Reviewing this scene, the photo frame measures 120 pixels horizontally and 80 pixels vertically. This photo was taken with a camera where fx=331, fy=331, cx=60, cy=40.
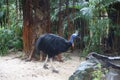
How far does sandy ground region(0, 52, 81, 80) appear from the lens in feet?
24.2

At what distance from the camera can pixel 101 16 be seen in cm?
1075

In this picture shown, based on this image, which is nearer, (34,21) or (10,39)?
(34,21)

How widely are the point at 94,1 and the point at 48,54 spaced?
115 inches

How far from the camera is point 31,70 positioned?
26.4 feet

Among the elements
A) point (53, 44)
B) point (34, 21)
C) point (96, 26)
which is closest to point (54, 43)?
point (53, 44)

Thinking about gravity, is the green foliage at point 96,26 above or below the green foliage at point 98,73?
above

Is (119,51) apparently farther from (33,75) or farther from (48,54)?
(33,75)

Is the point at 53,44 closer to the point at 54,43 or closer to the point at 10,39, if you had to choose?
the point at 54,43

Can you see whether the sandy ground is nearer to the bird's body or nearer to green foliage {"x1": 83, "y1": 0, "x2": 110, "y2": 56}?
the bird's body

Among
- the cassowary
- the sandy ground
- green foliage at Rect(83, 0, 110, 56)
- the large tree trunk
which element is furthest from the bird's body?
green foliage at Rect(83, 0, 110, 56)

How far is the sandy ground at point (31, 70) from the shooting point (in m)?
7.36

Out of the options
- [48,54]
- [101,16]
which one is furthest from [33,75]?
[101,16]

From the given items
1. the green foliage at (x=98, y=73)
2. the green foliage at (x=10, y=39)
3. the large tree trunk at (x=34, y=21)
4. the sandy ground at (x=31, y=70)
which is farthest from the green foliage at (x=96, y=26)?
the green foliage at (x=98, y=73)

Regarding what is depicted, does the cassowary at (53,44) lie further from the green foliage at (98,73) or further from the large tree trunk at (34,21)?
the green foliage at (98,73)
